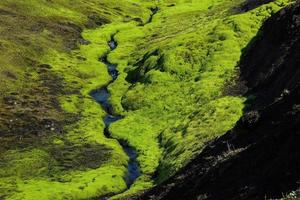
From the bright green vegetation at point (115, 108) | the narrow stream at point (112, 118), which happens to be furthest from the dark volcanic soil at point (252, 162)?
the narrow stream at point (112, 118)

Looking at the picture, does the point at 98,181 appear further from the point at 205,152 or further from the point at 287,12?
the point at 287,12

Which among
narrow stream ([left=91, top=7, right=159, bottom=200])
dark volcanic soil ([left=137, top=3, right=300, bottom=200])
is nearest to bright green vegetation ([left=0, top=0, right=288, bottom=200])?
narrow stream ([left=91, top=7, right=159, bottom=200])

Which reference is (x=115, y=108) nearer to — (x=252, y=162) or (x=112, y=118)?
(x=112, y=118)

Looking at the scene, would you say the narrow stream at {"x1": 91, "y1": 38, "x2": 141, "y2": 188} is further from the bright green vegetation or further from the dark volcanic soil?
the dark volcanic soil

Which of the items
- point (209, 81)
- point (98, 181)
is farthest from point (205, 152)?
point (209, 81)

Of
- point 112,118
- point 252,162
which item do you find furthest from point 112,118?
point 252,162
